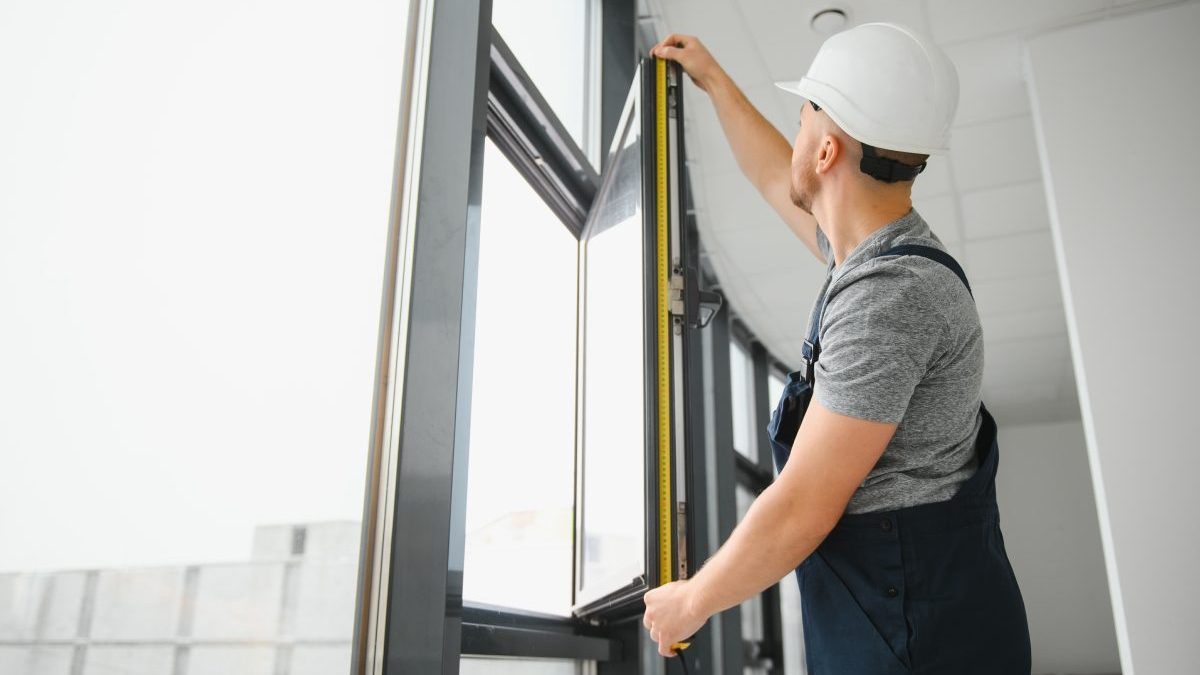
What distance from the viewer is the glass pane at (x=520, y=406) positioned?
1.91m

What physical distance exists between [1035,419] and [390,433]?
25.0 feet

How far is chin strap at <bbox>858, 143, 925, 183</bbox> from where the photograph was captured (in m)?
1.26

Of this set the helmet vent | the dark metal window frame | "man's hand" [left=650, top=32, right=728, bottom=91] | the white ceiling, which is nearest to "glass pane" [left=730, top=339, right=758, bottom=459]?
the white ceiling

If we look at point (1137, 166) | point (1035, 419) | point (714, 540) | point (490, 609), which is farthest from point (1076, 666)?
point (490, 609)

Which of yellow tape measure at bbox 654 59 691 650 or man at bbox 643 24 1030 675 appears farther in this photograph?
yellow tape measure at bbox 654 59 691 650

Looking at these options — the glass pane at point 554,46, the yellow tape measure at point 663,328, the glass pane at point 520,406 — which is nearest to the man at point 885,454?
the yellow tape measure at point 663,328

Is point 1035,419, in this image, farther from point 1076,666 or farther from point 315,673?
point 315,673

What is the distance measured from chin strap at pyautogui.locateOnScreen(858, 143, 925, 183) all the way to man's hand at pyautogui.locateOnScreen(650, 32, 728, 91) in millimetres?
621

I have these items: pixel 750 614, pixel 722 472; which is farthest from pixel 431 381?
pixel 750 614

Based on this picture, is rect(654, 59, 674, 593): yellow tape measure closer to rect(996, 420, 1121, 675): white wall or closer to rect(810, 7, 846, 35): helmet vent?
rect(810, 7, 846, 35): helmet vent

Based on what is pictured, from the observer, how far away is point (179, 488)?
3.20 feet

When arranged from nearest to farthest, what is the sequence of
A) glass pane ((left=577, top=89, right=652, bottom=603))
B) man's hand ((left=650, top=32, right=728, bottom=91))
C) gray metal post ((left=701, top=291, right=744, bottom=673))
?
glass pane ((left=577, top=89, right=652, bottom=603)), man's hand ((left=650, top=32, right=728, bottom=91)), gray metal post ((left=701, top=291, right=744, bottom=673))

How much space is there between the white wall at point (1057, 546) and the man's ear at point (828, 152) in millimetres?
6978

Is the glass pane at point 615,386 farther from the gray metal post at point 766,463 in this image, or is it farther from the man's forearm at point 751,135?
the gray metal post at point 766,463
